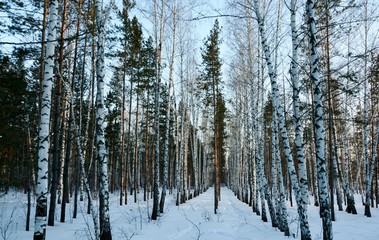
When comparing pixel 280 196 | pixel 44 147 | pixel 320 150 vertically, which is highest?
pixel 44 147

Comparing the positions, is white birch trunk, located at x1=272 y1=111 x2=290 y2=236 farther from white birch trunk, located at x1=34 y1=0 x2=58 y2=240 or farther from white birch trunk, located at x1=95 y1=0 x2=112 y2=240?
white birch trunk, located at x1=34 y1=0 x2=58 y2=240

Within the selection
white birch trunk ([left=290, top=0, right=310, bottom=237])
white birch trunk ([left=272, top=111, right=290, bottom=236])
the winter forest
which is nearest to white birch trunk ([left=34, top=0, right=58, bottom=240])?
the winter forest

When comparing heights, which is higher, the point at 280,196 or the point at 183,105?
the point at 183,105

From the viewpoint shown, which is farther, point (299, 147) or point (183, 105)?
point (183, 105)

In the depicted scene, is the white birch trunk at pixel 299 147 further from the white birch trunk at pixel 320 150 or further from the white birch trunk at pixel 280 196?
the white birch trunk at pixel 280 196

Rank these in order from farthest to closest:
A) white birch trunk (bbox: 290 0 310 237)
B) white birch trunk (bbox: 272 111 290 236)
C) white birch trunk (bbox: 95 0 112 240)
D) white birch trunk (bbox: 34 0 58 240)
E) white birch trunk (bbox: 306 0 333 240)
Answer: white birch trunk (bbox: 272 111 290 236)
white birch trunk (bbox: 95 0 112 240)
white birch trunk (bbox: 290 0 310 237)
white birch trunk (bbox: 34 0 58 240)
white birch trunk (bbox: 306 0 333 240)

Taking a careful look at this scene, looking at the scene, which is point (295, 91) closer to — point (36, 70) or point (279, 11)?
point (279, 11)

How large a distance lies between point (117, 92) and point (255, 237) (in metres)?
19.0

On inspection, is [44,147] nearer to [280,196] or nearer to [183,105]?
[280,196]

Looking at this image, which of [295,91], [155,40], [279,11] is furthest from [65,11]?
[295,91]

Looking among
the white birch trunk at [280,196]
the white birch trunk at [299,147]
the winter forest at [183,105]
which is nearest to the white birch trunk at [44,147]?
the winter forest at [183,105]

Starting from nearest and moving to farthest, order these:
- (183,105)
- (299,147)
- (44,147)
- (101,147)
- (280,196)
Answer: (44,147) → (299,147) → (101,147) → (280,196) → (183,105)

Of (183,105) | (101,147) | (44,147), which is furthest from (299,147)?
(183,105)

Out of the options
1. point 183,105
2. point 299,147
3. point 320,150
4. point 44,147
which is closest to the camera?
point 320,150
